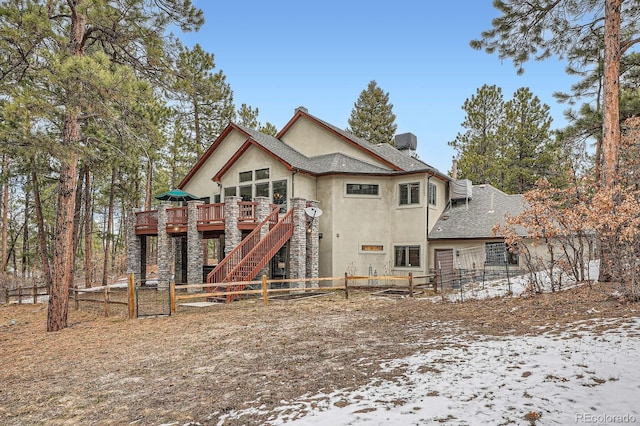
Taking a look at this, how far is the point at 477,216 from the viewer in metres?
20.2

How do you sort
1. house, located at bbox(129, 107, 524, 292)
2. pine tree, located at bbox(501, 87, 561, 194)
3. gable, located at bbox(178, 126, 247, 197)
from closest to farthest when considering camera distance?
1. house, located at bbox(129, 107, 524, 292)
2. gable, located at bbox(178, 126, 247, 197)
3. pine tree, located at bbox(501, 87, 561, 194)

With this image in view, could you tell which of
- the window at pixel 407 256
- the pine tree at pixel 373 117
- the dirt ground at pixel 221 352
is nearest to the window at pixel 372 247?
the window at pixel 407 256

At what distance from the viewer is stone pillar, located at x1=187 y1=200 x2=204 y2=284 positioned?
60.0 feet

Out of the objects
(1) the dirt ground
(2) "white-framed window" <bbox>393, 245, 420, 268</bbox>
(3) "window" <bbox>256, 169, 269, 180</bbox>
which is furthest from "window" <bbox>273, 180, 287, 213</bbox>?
(1) the dirt ground

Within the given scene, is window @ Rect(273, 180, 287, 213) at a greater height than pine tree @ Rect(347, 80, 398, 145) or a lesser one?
lesser

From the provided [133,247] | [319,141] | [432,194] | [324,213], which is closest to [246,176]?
[319,141]

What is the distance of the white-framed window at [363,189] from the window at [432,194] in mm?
2858

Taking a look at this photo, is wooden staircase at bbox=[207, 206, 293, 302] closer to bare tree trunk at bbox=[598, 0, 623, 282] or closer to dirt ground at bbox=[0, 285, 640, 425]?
dirt ground at bbox=[0, 285, 640, 425]

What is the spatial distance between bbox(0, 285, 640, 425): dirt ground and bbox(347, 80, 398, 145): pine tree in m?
31.5

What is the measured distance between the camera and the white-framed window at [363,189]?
20172mm

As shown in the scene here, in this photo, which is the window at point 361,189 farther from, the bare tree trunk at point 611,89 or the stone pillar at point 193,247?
the bare tree trunk at point 611,89

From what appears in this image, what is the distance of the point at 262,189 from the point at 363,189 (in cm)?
570

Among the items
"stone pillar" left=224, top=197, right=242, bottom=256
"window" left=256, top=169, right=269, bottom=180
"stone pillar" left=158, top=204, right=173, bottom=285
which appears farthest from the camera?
"window" left=256, top=169, right=269, bottom=180

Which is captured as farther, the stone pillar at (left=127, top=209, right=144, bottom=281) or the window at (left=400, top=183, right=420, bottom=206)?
the stone pillar at (left=127, top=209, right=144, bottom=281)
